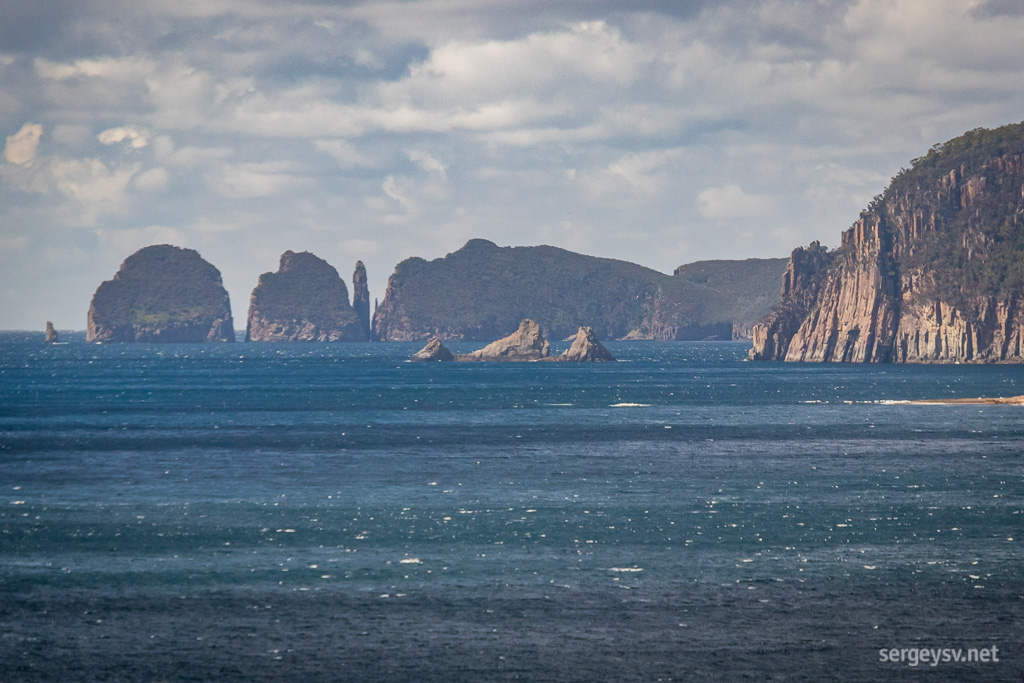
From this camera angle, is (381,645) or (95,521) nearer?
(381,645)

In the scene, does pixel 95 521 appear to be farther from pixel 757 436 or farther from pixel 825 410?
pixel 825 410

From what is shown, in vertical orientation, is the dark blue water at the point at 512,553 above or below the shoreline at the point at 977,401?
below

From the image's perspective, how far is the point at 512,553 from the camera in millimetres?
47062

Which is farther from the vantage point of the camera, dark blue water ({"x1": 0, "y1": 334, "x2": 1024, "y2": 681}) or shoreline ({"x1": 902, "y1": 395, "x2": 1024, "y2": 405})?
shoreline ({"x1": 902, "y1": 395, "x2": 1024, "y2": 405})

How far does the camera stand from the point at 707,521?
54.7 m

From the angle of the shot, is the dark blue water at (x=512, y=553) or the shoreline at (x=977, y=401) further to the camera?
the shoreline at (x=977, y=401)

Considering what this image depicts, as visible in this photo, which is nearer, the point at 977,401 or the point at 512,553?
the point at 512,553

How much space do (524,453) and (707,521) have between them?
3231 centimetres

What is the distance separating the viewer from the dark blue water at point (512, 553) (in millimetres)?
32906

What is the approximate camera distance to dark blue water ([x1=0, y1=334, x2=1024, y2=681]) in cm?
3291

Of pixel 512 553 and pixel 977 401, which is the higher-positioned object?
pixel 977 401

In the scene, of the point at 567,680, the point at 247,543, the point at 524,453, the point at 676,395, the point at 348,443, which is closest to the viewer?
the point at 567,680

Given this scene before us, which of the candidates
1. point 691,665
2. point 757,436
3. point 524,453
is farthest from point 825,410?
point 691,665

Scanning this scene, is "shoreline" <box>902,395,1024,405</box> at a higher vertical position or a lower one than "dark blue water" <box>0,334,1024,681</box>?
higher
